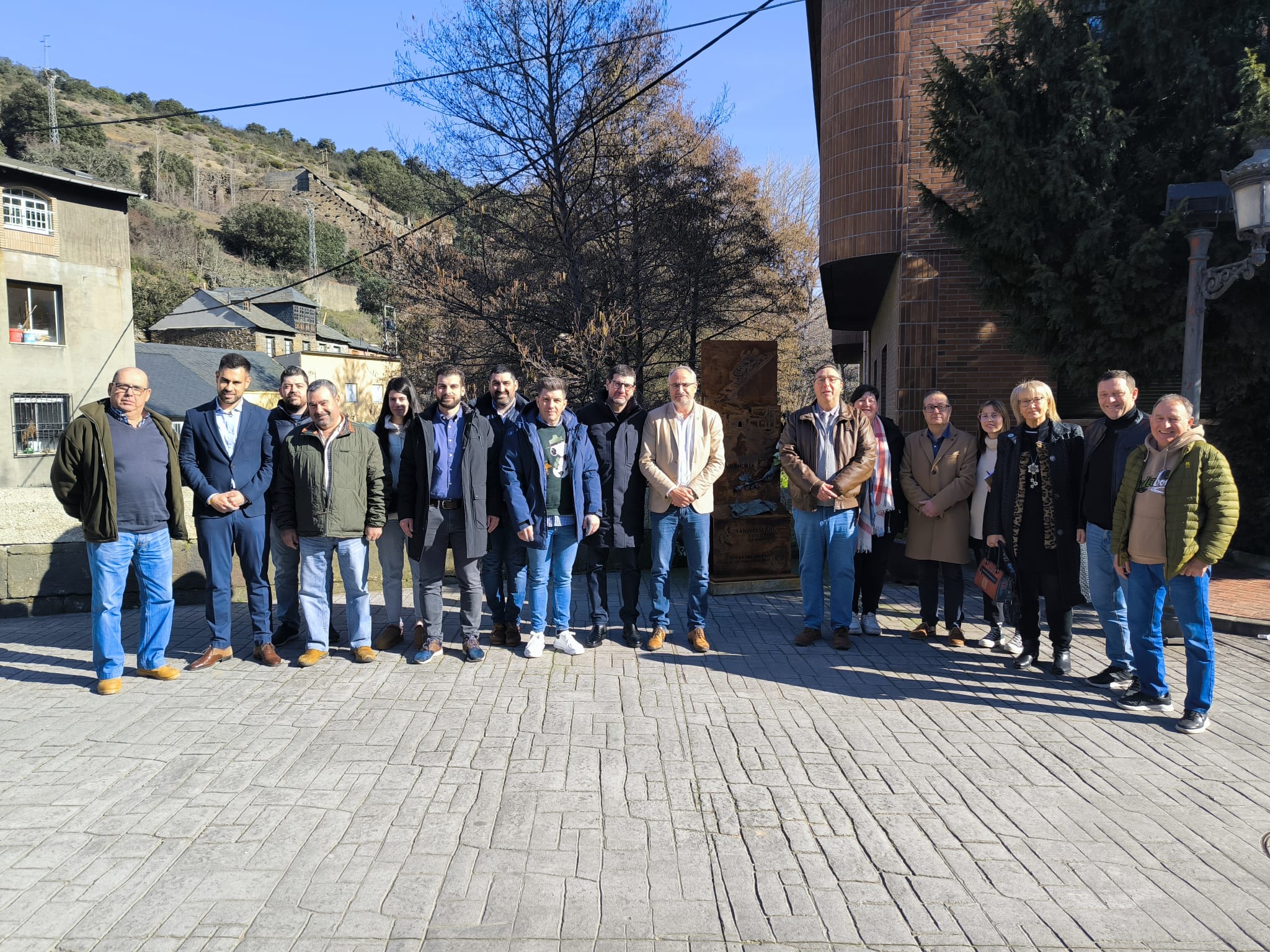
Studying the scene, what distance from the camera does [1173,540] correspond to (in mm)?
4832

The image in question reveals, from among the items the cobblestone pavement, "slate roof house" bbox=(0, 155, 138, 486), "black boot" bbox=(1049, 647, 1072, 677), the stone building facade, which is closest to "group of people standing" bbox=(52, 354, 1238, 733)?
"black boot" bbox=(1049, 647, 1072, 677)

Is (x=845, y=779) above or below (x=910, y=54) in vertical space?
below

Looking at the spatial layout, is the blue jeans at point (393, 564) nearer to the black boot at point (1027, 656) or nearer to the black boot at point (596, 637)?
the black boot at point (596, 637)

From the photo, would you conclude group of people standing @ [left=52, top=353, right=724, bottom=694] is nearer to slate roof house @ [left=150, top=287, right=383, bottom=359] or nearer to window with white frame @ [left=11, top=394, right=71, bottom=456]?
window with white frame @ [left=11, top=394, right=71, bottom=456]

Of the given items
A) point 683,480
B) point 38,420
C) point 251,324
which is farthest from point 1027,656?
point 251,324

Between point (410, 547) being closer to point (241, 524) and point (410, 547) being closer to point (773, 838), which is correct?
point (241, 524)

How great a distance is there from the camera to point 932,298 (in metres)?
10.6

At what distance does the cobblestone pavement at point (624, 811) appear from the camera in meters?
2.95

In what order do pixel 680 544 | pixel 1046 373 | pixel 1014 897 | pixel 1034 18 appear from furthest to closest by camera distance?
pixel 1046 373
pixel 680 544
pixel 1034 18
pixel 1014 897

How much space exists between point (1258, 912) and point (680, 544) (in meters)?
6.45

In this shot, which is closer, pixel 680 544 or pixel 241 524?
pixel 241 524

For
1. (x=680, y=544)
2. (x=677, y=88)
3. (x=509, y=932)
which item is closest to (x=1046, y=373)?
(x=680, y=544)

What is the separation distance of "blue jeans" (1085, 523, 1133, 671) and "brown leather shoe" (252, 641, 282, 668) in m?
5.51

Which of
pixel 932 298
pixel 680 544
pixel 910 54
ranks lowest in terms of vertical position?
pixel 680 544
